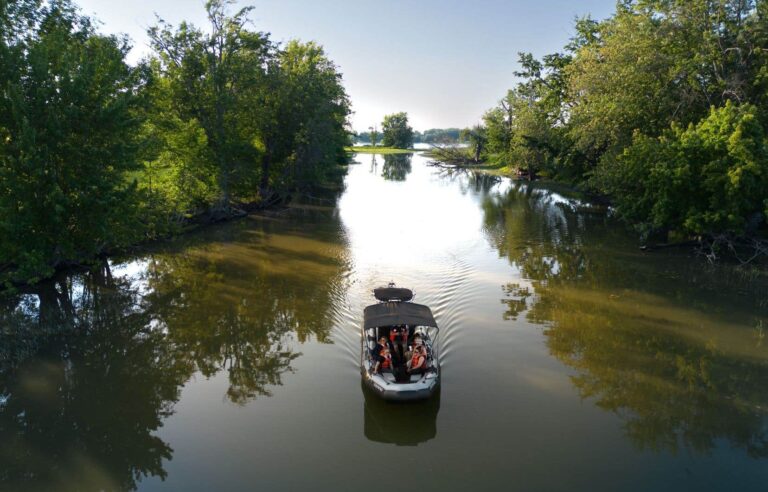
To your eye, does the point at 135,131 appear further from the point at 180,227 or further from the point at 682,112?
the point at 682,112

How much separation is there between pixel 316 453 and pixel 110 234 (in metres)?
13.4

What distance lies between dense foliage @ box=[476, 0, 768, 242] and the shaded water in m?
3.82

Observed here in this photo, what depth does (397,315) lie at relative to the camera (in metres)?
14.6

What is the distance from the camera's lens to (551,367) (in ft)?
49.5

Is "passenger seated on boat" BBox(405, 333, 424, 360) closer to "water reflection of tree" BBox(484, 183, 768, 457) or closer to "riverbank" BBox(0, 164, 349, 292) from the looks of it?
"water reflection of tree" BBox(484, 183, 768, 457)

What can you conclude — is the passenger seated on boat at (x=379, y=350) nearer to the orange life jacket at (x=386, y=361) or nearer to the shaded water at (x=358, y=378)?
the orange life jacket at (x=386, y=361)

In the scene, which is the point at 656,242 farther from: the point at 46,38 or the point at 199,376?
the point at 46,38

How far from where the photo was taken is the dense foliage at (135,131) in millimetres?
17406

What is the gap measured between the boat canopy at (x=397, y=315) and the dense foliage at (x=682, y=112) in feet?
62.9

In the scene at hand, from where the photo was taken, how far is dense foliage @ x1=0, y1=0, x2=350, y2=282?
17.4m

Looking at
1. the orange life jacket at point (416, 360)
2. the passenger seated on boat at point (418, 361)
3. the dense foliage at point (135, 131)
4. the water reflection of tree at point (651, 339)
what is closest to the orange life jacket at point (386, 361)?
the passenger seated on boat at point (418, 361)

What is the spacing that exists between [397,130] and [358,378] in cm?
16045

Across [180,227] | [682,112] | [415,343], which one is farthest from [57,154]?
[682,112]

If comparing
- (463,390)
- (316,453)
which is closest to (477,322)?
(463,390)
